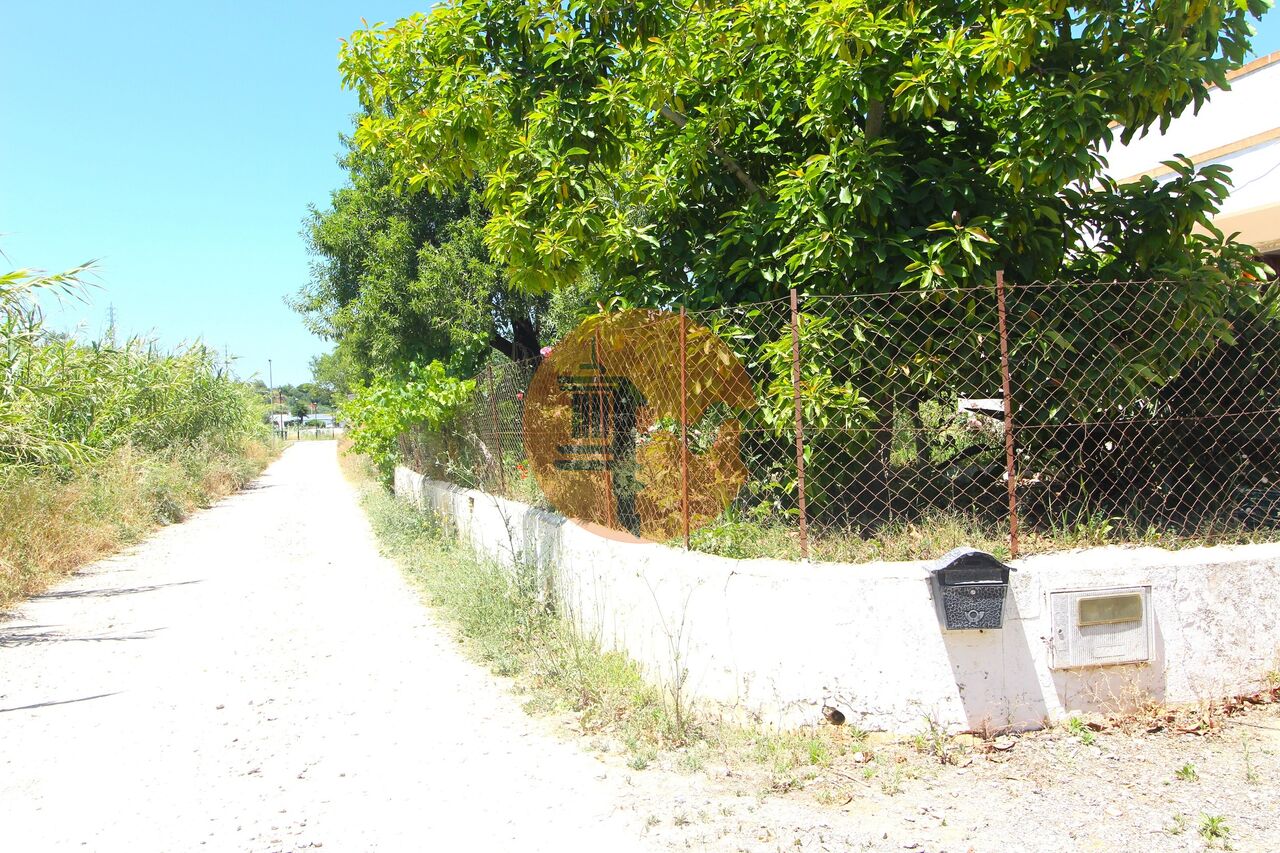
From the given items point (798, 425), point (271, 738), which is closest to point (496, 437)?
point (271, 738)

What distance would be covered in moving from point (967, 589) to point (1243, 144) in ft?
29.7

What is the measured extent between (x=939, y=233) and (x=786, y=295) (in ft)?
3.59

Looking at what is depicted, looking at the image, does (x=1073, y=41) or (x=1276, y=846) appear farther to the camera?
(x=1073, y=41)

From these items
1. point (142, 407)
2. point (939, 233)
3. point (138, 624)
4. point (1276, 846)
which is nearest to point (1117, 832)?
point (1276, 846)

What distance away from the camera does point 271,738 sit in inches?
189

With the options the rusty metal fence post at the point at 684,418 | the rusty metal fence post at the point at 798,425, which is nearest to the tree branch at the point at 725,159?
the rusty metal fence post at the point at 684,418

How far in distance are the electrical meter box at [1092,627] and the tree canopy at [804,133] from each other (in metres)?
1.85

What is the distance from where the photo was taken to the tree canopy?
4.77 m

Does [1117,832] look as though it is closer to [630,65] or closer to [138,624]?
[630,65]

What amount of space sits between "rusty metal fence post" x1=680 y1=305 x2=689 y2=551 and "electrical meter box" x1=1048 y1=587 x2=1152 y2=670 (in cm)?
205

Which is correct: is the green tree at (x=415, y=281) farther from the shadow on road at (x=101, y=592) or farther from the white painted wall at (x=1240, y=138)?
the white painted wall at (x=1240, y=138)

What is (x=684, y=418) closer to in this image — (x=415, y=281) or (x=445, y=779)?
(x=445, y=779)

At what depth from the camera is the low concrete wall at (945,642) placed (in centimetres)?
427

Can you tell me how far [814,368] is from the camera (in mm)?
4945
